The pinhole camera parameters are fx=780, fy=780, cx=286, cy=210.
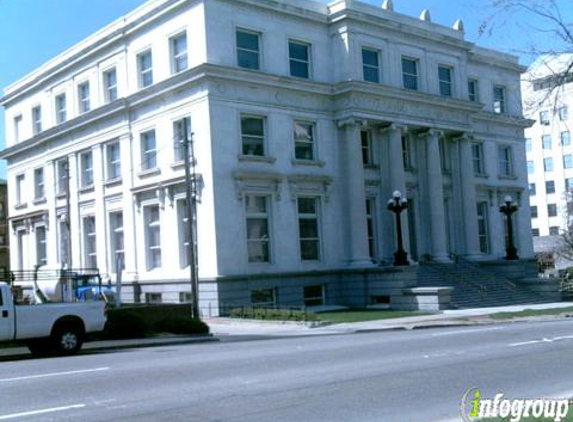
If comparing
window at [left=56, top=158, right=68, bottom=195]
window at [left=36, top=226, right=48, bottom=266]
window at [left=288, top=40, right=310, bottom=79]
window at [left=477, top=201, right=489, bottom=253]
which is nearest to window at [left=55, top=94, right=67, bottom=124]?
window at [left=56, top=158, right=68, bottom=195]

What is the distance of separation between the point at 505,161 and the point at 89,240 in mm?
26686

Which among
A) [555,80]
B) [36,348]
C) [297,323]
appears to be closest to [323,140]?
[297,323]

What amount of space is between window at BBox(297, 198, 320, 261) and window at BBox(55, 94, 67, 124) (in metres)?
17.1

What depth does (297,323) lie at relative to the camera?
96.6ft

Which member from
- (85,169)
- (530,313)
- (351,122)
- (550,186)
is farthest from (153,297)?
(550,186)

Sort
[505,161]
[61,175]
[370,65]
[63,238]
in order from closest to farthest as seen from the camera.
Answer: [370,65] → [63,238] → [61,175] → [505,161]

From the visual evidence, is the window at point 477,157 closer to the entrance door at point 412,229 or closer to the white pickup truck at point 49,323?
the entrance door at point 412,229

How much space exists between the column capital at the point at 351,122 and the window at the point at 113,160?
12.0 m

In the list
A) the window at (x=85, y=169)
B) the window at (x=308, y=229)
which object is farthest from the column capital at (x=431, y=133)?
the window at (x=85, y=169)

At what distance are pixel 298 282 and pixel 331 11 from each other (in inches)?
556

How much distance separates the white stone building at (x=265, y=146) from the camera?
35.7 meters

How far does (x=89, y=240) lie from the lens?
4388cm

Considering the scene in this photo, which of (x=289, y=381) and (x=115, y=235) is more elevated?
(x=115, y=235)

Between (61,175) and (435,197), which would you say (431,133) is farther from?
(61,175)
